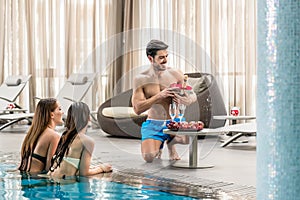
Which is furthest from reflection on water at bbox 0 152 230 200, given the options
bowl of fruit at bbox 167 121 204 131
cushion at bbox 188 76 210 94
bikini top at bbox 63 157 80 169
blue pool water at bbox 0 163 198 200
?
cushion at bbox 188 76 210 94

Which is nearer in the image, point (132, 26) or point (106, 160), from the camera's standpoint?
point (106, 160)

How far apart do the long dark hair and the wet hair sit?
0.19 meters

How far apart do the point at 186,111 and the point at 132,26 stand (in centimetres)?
409

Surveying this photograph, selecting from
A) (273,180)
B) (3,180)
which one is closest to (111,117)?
→ (3,180)

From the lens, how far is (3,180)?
349 cm

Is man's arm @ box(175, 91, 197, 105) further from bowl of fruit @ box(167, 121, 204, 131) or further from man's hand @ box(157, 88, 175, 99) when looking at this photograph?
bowl of fruit @ box(167, 121, 204, 131)

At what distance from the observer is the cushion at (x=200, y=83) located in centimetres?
628

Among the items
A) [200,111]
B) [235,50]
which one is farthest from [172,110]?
[235,50]

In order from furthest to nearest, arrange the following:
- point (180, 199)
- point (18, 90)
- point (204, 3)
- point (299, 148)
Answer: point (18, 90)
point (204, 3)
point (180, 199)
point (299, 148)

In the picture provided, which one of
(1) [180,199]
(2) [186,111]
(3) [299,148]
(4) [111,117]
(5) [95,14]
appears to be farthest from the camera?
(5) [95,14]

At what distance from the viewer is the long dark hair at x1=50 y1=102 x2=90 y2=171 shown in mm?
3625

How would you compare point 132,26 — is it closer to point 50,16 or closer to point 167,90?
point 50,16

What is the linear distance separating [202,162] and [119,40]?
4682 mm

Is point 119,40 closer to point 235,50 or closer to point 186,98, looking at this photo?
point 235,50
